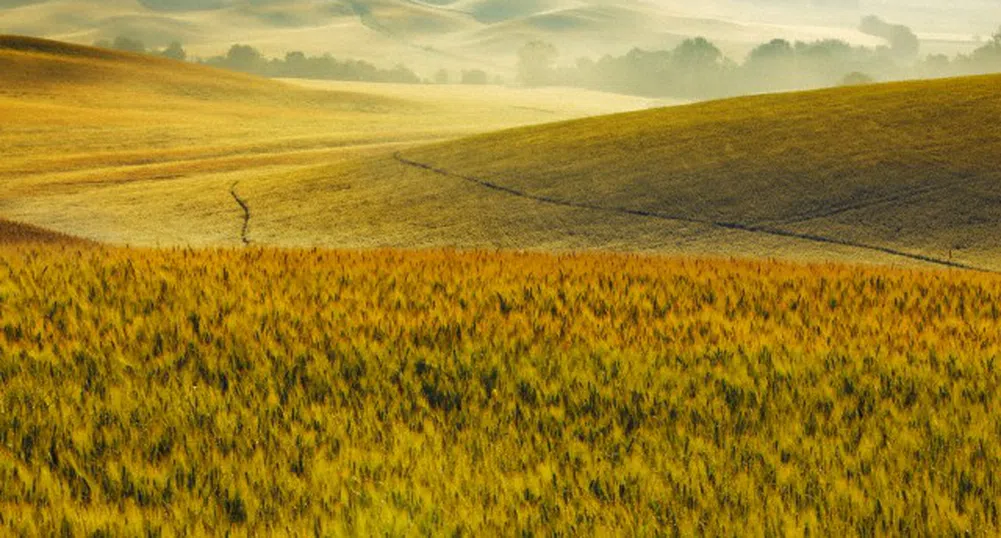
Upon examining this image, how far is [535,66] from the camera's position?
7003 inches

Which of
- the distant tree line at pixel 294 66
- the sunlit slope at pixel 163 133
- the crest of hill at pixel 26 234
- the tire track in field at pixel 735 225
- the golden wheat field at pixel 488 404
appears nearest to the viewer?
the golden wheat field at pixel 488 404

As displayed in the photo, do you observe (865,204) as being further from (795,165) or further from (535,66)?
(535,66)

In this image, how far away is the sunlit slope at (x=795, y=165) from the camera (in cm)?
1895

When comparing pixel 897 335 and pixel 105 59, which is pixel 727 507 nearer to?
pixel 897 335

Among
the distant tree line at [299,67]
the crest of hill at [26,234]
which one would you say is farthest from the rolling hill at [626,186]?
the distant tree line at [299,67]

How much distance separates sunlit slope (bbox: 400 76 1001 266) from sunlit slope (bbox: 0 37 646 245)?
6022 mm

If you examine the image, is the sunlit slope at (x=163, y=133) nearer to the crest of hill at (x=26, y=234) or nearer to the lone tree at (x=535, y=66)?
the crest of hill at (x=26, y=234)

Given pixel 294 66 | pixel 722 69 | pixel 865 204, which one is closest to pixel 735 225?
pixel 865 204

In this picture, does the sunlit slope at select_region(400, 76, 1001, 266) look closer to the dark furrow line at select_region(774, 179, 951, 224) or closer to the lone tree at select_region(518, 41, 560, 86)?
the dark furrow line at select_region(774, 179, 951, 224)

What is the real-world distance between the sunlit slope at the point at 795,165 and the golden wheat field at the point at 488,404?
445 inches

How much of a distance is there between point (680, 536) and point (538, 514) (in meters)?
0.48

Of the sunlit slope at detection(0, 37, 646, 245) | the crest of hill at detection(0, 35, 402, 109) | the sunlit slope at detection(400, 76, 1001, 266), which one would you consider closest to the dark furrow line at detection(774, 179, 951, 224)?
the sunlit slope at detection(400, 76, 1001, 266)

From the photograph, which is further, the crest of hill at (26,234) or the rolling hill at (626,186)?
the rolling hill at (626,186)

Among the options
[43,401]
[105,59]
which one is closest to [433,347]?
[43,401]
